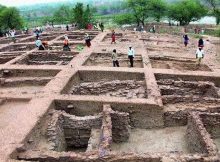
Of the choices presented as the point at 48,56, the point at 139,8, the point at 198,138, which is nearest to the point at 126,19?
the point at 139,8

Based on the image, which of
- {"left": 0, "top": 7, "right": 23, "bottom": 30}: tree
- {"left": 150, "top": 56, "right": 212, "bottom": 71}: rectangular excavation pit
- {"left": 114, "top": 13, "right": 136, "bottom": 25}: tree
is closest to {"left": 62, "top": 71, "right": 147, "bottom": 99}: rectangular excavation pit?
{"left": 150, "top": 56, "right": 212, "bottom": 71}: rectangular excavation pit

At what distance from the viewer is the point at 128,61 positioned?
18.5 metres

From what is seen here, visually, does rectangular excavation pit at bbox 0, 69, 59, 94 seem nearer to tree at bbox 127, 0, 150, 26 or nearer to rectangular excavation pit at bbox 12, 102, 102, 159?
Result: rectangular excavation pit at bbox 12, 102, 102, 159

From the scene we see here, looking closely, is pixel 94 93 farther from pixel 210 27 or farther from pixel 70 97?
pixel 210 27

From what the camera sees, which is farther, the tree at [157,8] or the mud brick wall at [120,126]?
the tree at [157,8]

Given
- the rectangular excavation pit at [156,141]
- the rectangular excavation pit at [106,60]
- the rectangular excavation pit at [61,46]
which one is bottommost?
the rectangular excavation pit at [156,141]

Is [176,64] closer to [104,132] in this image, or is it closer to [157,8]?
[104,132]

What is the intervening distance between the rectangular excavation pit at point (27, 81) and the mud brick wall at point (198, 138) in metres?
6.77

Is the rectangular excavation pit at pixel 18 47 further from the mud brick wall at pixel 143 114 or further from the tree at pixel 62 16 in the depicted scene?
the tree at pixel 62 16

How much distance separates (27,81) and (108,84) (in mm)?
3784

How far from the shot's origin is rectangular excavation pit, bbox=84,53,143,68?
1818cm

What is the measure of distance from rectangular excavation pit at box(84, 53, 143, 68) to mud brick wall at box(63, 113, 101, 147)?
23.6ft

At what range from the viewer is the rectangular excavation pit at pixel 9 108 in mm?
11016

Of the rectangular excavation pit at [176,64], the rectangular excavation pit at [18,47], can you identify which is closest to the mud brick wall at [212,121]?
the rectangular excavation pit at [176,64]
